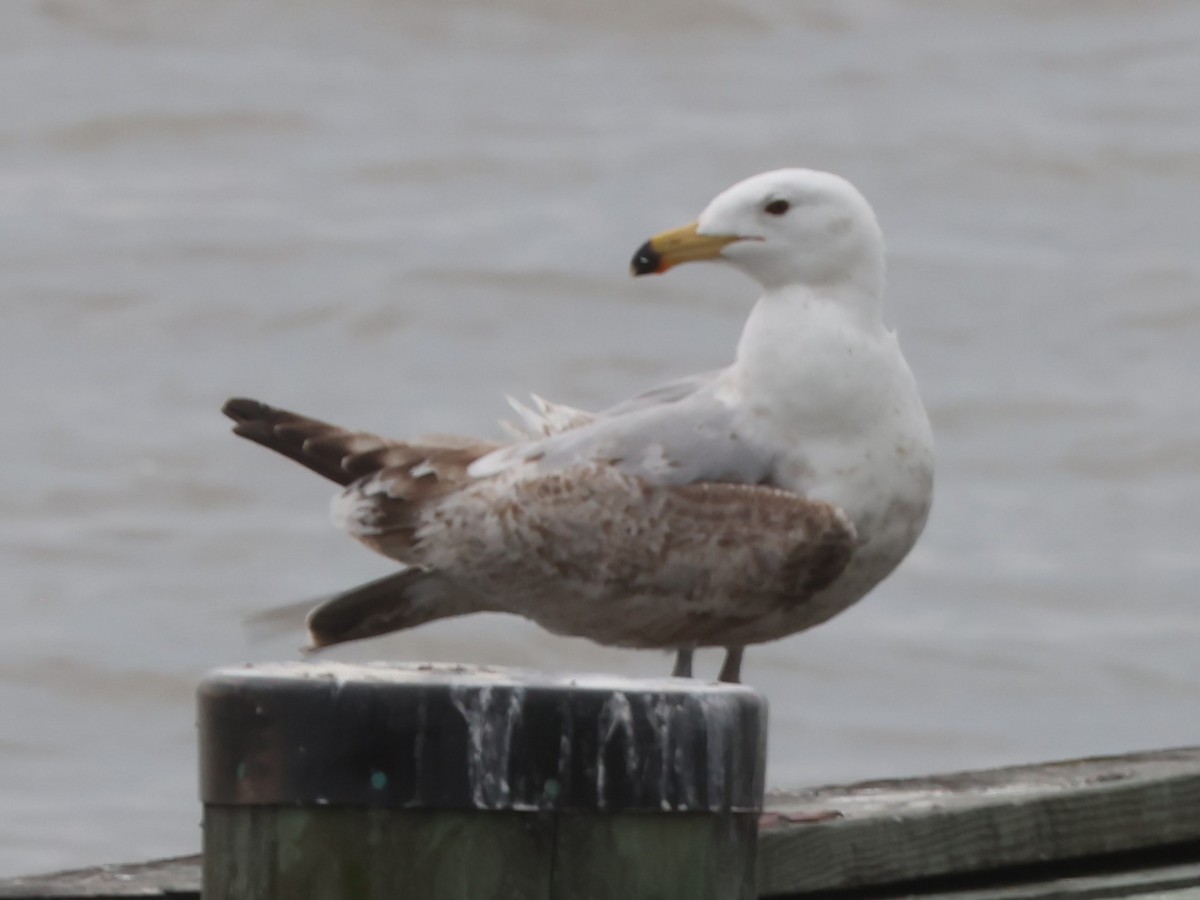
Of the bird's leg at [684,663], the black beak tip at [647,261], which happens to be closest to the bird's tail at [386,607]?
the bird's leg at [684,663]

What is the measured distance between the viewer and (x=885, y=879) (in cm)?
413

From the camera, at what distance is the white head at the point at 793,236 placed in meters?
5.69

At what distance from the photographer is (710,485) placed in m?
5.50

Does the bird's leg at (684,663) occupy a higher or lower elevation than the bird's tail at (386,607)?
lower

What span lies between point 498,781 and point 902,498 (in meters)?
2.43

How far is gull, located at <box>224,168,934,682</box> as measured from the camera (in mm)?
5410

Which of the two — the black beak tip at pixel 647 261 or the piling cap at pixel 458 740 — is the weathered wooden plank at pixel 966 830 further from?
Answer: the black beak tip at pixel 647 261

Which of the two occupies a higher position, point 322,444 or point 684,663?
point 322,444

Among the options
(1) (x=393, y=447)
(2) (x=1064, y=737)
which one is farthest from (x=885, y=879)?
(2) (x=1064, y=737)

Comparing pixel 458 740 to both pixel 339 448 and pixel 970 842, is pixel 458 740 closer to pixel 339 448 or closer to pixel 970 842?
pixel 970 842

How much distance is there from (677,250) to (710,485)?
22.6 inches

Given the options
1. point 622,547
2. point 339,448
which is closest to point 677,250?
point 622,547

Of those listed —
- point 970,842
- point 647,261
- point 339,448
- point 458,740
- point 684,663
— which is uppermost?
point 647,261

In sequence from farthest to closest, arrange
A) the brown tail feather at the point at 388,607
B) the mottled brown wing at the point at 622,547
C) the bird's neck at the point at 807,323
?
the brown tail feather at the point at 388,607 < the bird's neck at the point at 807,323 < the mottled brown wing at the point at 622,547
